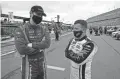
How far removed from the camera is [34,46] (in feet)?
7.34

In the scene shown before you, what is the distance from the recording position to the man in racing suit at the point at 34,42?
2205 mm

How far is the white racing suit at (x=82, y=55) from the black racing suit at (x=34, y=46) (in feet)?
1.47

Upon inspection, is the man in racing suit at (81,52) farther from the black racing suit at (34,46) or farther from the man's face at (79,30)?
the black racing suit at (34,46)

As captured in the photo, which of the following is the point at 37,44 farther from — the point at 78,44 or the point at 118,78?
the point at 118,78

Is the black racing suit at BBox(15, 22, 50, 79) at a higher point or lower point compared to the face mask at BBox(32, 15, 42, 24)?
lower

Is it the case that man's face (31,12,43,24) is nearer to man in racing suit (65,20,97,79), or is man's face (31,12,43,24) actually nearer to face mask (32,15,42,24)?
face mask (32,15,42,24)

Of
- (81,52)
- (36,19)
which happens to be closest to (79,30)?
(81,52)

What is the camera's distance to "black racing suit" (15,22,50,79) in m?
2.20

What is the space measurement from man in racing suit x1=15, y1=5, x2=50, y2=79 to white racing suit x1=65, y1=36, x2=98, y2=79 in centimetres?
47

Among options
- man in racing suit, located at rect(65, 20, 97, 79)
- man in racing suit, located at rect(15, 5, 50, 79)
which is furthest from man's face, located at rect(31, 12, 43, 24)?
man in racing suit, located at rect(65, 20, 97, 79)

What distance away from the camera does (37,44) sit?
89.3 inches

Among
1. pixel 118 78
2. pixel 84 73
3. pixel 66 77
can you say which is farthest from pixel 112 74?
pixel 84 73

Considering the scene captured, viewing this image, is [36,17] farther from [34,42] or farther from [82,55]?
[82,55]

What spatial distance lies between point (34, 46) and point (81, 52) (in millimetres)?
723
